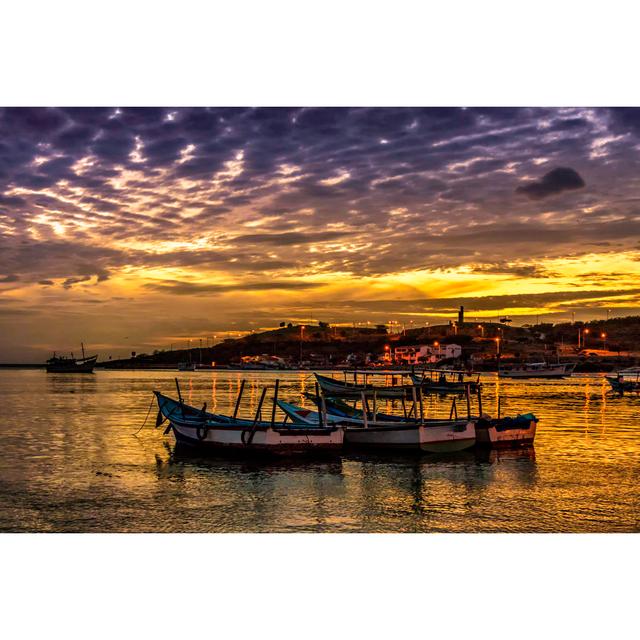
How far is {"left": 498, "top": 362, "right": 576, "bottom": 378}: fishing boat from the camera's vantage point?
90250 mm

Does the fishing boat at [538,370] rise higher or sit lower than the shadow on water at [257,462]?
lower

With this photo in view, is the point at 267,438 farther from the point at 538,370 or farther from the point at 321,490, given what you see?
the point at 538,370

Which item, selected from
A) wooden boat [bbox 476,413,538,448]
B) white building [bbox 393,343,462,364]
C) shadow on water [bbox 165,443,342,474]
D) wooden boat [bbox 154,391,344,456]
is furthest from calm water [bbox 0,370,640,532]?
white building [bbox 393,343,462,364]

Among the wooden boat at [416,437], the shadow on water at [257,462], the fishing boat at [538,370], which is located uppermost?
the wooden boat at [416,437]

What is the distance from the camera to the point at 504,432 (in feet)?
71.6

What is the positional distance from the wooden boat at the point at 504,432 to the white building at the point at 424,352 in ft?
361

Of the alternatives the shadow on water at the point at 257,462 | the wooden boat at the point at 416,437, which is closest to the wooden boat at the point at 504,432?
the wooden boat at the point at 416,437

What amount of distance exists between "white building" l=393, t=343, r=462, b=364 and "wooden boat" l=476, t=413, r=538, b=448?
361 feet

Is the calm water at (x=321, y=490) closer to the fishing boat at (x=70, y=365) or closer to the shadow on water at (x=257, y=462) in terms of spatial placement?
the shadow on water at (x=257, y=462)

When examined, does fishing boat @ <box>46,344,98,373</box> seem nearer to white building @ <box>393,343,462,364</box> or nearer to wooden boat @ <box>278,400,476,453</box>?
white building @ <box>393,343,462,364</box>

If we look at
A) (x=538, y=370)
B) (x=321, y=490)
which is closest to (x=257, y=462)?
(x=321, y=490)

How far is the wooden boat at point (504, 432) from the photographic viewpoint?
71.3 feet

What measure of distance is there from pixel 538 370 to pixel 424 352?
4580 cm

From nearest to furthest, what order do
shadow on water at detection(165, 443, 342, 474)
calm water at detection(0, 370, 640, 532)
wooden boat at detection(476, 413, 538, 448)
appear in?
calm water at detection(0, 370, 640, 532) → shadow on water at detection(165, 443, 342, 474) → wooden boat at detection(476, 413, 538, 448)
